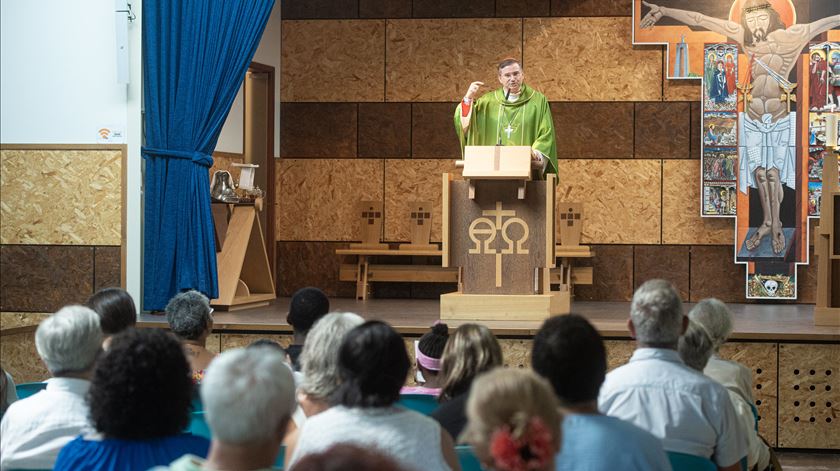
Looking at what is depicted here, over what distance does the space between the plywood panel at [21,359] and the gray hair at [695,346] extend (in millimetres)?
4300

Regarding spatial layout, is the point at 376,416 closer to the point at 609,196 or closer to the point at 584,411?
the point at 584,411

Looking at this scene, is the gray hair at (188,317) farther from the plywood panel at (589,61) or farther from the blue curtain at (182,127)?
the plywood panel at (589,61)

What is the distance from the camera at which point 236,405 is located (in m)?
1.89

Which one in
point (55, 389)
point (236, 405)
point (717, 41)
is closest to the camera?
point (236, 405)

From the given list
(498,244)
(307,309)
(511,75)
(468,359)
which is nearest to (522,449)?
(468,359)

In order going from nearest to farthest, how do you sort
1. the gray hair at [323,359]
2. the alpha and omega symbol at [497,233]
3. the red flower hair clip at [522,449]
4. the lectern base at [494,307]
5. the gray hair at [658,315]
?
the red flower hair clip at [522,449] < the gray hair at [323,359] < the gray hair at [658,315] < the lectern base at [494,307] < the alpha and omega symbol at [497,233]

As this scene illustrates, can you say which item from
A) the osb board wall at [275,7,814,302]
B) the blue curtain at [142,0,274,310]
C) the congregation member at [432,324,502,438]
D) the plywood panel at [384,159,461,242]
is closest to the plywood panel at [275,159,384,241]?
the osb board wall at [275,7,814,302]

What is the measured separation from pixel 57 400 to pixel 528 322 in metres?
3.66

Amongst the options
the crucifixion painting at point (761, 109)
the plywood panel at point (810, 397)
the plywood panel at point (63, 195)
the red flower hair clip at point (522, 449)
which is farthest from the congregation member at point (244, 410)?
the crucifixion painting at point (761, 109)

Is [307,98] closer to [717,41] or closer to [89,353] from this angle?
[717,41]

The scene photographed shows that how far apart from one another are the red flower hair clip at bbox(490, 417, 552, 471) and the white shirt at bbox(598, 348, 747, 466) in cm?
124

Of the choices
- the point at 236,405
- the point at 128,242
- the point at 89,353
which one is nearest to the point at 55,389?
the point at 89,353

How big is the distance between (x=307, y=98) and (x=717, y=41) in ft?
11.1

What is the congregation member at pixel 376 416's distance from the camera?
2.26 metres
